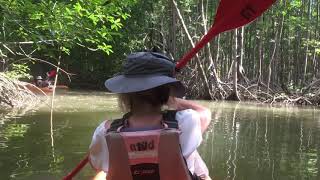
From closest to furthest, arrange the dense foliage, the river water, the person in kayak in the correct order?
the person in kayak → the river water → the dense foliage

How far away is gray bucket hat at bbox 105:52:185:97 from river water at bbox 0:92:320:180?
11.4 ft

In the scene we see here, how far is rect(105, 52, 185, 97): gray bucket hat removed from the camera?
1.68m

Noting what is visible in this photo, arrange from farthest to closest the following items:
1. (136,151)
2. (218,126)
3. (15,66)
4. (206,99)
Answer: (206,99) < (15,66) < (218,126) < (136,151)

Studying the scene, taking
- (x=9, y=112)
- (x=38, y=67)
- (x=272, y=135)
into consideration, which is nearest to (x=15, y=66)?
(x=9, y=112)

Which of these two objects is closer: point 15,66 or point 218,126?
point 218,126

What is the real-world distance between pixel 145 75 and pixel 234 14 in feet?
2.10

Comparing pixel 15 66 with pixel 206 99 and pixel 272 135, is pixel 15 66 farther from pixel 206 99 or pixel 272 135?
pixel 206 99

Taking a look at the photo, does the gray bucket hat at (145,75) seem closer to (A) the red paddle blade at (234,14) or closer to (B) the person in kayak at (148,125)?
(B) the person in kayak at (148,125)

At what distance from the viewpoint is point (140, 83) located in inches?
66.2

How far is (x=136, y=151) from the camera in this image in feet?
5.45

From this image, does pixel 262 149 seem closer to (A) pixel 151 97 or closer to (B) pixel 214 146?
(B) pixel 214 146

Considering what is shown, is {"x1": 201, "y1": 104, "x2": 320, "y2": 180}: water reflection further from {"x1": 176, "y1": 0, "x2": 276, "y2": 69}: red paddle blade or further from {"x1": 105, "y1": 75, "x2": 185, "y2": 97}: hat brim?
{"x1": 105, "y1": 75, "x2": 185, "y2": 97}: hat brim

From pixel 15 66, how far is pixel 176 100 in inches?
388

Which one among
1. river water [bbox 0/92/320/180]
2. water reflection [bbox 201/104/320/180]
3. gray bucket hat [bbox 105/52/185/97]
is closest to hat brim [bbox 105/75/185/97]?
gray bucket hat [bbox 105/52/185/97]
